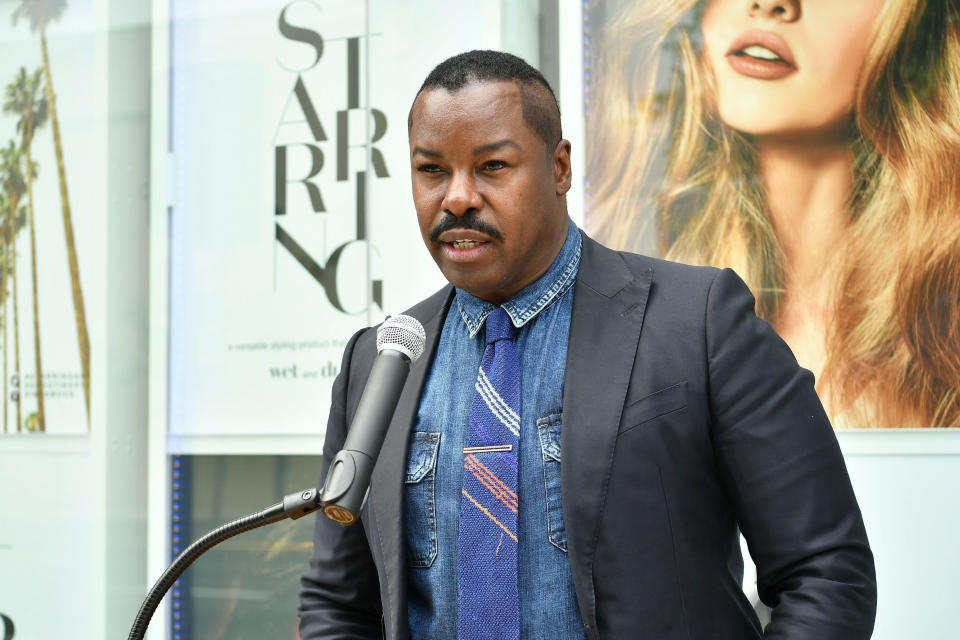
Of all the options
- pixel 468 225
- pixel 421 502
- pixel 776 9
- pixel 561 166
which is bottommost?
pixel 421 502

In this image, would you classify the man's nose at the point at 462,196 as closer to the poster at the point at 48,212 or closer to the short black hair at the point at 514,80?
the short black hair at the point at 514,80

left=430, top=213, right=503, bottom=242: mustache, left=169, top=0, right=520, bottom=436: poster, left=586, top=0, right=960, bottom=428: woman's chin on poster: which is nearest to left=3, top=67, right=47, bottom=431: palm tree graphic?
left=169, top=0, right=520, bottom=436: poster

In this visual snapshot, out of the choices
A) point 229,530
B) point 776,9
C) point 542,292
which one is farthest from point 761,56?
point 229,530

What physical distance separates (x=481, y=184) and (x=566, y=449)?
1.47 feet

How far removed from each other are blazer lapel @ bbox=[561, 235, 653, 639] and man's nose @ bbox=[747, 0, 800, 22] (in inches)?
52.9

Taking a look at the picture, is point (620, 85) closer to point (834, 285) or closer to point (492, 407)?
point (834, 285)

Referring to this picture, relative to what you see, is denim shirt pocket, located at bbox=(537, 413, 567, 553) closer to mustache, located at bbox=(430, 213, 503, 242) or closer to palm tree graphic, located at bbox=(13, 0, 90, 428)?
mustache, located at bbox=(430, 213, 503, 242)

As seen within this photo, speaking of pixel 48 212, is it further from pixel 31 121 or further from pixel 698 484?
pixel 698 484

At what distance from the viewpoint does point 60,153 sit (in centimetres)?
379

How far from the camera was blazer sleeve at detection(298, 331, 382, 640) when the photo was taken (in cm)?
183

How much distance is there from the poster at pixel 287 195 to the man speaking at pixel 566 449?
58.9 inches

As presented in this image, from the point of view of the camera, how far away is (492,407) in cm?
169

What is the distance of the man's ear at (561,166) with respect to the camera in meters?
1.76

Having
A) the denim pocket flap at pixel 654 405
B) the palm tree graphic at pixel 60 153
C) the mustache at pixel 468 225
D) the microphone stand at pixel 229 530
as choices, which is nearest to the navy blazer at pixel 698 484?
the denim pocket flap at pixel 654 405
